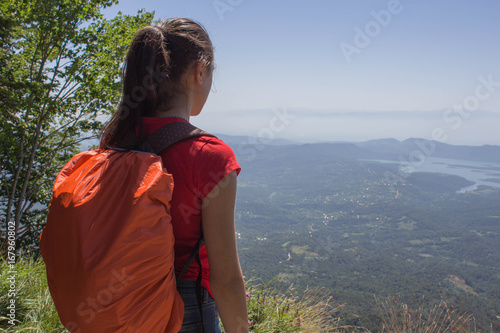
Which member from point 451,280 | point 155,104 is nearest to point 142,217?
point 155,104

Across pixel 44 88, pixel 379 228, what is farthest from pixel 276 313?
pixel 379 228

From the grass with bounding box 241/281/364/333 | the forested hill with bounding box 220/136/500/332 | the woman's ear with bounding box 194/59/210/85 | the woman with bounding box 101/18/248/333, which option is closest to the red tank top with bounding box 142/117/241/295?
the woman with bounding box 101/18/248/333

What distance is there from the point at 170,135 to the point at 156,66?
0.77 ft

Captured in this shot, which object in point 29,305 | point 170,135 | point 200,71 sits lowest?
point 29,305

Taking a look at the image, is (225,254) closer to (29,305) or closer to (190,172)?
(190,172)

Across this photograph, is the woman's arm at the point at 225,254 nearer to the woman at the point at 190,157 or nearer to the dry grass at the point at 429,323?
the woman at the point at 190,157

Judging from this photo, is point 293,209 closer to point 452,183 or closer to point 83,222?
point 452,183

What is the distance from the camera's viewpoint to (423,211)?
392 ft

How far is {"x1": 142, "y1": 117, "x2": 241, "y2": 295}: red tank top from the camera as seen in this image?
2.88 feet

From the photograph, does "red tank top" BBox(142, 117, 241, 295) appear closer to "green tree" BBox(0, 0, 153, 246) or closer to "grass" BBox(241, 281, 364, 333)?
"grass" BBox(241, 281, 364, 333)

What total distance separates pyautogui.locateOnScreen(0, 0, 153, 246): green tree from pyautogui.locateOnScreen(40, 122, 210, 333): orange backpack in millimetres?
5181

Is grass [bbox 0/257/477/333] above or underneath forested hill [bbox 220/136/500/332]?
above

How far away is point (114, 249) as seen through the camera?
0.79 m

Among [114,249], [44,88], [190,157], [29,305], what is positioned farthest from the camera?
[44,88]
